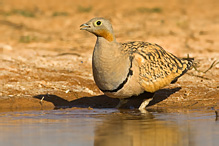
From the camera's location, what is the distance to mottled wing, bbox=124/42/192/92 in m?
7.30

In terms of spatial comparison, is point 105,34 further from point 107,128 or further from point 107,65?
point 107,128

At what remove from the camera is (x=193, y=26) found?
47.1 ft

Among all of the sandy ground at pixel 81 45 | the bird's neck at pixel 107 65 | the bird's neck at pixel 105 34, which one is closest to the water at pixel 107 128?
the bird's neck at pixel 107 65

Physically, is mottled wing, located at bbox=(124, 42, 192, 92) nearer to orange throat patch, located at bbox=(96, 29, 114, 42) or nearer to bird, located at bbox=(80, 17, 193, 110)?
bird, located at bbox=(80, 17, 193, 110)

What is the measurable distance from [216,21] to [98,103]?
7803mm

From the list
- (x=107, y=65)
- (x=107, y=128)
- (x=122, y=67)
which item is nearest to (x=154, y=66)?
Result: (x=122, y=67)

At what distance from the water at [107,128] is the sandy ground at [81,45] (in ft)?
2.64

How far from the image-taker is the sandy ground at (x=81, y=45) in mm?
8203

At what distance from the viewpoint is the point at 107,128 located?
5.90 meters

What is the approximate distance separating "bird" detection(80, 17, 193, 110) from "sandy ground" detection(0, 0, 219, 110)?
652 millimetres

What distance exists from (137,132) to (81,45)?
717cm

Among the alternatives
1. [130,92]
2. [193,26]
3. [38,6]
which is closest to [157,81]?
[130,92]

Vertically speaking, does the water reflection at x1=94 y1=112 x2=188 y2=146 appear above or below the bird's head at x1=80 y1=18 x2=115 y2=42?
below

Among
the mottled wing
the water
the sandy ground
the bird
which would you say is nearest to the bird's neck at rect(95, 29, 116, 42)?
the bird
